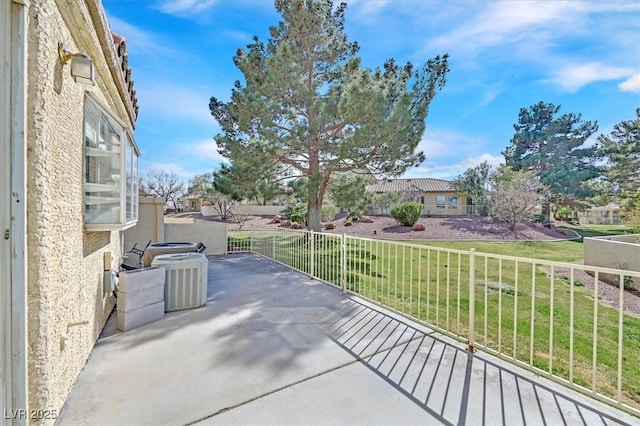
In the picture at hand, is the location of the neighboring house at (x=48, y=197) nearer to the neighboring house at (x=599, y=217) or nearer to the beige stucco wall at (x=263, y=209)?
the beige stucco wall at (x=263, y=209)

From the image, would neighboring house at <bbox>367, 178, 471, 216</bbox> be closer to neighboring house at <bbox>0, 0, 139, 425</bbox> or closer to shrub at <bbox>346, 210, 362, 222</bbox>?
shrub at <bbox>346, 210, 362, 222</bbox>

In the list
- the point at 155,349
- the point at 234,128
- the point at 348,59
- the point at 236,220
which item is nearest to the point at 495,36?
the point at 348,59

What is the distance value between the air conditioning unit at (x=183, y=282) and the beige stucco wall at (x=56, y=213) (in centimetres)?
119

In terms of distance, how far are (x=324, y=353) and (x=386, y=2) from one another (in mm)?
6452

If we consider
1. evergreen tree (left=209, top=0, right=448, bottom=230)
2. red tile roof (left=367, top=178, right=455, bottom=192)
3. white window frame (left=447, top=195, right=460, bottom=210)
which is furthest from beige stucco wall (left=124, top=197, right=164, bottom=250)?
white window frame (left=447, top=195, right=460, bottom=210)

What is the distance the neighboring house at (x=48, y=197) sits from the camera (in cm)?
145

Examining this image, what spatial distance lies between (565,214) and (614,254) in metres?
25.6

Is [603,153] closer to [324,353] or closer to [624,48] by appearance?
[624,48]

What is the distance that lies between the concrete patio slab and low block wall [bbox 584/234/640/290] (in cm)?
720

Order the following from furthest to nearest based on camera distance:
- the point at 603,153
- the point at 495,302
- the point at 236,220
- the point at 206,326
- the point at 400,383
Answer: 1. the point at 603,153
2. the point at 236,220
3. the point at 495,302
4. the point at 206,326
5. the point at 400,383

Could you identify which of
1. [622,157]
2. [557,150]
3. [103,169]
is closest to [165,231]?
[103,169]

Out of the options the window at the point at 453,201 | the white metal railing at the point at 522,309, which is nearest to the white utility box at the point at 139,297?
the white metal railing at the point at 522,309

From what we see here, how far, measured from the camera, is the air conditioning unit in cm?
412

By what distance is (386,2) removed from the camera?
19.0 feet
